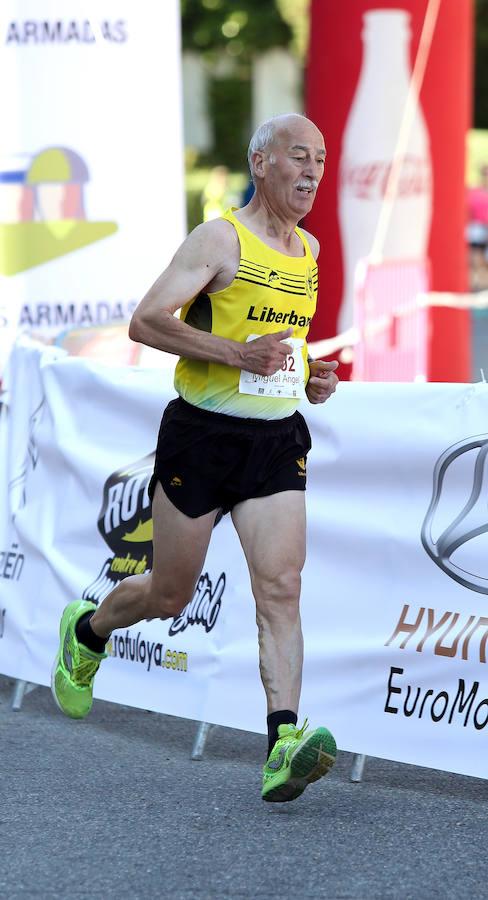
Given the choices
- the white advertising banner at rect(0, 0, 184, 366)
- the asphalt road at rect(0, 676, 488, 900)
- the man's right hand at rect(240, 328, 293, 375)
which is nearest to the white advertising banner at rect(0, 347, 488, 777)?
the asphalt road at rect(0, 676, 488, 900)

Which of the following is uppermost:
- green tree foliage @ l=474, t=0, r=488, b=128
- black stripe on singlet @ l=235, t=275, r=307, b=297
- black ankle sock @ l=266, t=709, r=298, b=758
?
black stripe on singlet @ l=235, t=275, r=307, b=297

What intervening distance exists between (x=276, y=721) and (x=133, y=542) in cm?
149

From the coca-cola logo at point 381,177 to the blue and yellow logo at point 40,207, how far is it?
4026 millimetres

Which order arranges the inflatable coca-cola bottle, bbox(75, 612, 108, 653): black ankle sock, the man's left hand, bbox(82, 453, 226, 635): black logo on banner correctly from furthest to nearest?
the inflatable coca-cola bottle < bbox(82, 453, 226, 635): black logo on banner < bbox(75, 612, 108, 653): black ankle sock < the man's left hand

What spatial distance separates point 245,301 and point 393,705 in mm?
1427

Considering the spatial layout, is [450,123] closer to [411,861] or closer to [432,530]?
[432,530]

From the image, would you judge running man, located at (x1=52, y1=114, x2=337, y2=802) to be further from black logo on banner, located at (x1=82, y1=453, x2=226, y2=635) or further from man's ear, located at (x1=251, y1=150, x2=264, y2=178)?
black logo on banner, located at (x1=82, y1=453, x2=226, y2=635)

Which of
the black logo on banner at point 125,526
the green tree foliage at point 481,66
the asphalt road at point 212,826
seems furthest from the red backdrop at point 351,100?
the green tree foliage at point 481,66

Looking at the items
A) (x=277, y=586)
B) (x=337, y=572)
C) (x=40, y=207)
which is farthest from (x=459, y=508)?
(x=40, y=207)

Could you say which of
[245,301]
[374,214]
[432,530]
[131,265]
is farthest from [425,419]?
[374,214]

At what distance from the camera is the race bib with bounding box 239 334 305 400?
470cm

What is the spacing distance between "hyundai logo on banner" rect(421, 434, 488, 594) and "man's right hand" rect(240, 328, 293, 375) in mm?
803

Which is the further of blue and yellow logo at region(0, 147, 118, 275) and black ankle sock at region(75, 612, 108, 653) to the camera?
blue and yellow logo at region(0, 147, 118, 275)

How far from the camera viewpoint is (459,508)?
508 cm
